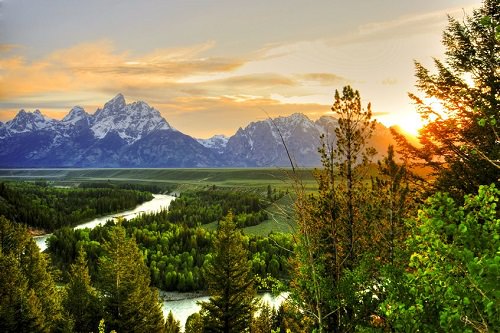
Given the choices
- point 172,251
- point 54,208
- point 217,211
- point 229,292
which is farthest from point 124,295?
point 54,208

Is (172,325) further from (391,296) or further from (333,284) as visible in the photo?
(391,296)

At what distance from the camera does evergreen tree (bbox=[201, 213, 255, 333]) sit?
31234 mm

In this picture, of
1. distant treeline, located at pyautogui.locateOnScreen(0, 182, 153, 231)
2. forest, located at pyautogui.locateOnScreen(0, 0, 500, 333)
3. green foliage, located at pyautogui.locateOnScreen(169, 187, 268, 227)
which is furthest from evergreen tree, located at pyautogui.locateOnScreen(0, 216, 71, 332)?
distant treeline, located at pyautogui.locateOnScreen(0, 182, 153, 231)

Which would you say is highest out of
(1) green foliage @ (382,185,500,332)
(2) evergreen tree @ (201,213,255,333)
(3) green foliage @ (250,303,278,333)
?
(1) green foliage @ (382,185,500,332)

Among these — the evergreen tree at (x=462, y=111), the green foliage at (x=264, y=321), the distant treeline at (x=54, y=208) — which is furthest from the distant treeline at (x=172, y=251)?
the evergreen tree at (x=462, y=111)

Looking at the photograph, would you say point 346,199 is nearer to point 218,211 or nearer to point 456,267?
point 456,267

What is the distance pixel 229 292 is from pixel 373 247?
17.5 metres

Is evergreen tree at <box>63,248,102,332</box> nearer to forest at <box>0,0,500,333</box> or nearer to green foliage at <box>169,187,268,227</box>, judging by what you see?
forest at <box>0,0,500,333</box>

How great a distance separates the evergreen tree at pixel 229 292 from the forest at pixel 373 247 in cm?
8

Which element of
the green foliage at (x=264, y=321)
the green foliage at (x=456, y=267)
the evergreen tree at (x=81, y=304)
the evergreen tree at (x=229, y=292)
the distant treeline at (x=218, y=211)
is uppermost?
the green foliage at (x=456, y=267)

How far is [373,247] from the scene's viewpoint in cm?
1700

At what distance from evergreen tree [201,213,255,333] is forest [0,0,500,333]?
8 cm

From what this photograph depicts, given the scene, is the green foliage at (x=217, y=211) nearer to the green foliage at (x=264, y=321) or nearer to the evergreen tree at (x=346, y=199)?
the green foliage at (x=264, y=321)

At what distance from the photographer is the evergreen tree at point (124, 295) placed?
33531 millimetres
